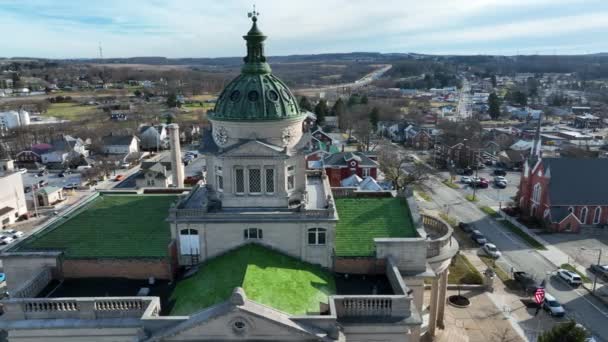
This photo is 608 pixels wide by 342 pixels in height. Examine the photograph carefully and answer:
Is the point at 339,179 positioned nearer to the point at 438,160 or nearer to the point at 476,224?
the point at 476,224

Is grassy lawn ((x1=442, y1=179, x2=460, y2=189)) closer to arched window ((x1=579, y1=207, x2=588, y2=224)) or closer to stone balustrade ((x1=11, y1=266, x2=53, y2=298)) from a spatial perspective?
arched window ((x1=579, y1=207, x2=588, y2=224))

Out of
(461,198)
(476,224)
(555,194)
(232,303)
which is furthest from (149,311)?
(461,198)

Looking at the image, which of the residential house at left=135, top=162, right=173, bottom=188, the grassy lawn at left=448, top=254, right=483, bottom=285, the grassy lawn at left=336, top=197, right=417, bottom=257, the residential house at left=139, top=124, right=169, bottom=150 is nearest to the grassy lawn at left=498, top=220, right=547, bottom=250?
the grassy lawn at left=448, top=254, right=483, bottom=285

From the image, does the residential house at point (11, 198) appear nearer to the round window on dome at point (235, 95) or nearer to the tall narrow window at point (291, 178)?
the round window on dome at point (235, 95)

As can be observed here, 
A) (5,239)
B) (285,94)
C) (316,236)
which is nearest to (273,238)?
(316,236)

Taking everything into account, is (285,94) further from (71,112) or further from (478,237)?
(71,112)

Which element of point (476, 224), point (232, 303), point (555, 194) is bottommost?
point (476, 224)
